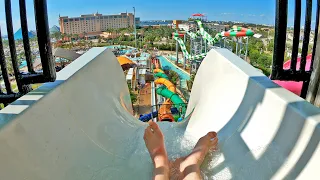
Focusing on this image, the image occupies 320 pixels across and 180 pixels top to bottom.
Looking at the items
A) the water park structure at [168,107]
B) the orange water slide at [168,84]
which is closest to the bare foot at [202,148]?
the water park structure at [168,107]

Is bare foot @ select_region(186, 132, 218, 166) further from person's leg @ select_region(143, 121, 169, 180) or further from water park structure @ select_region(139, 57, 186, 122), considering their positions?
water park structure @ select_region(139, 57, 186, 122)

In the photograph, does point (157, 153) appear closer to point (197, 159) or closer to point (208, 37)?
point (197, 159)

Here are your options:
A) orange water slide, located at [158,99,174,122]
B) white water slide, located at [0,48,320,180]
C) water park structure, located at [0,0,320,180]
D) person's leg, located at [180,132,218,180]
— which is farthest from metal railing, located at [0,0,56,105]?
orange water slide, located at [158,99,174,122]

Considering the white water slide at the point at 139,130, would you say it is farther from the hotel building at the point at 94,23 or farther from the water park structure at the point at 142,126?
the hotel building at the point at 94,23

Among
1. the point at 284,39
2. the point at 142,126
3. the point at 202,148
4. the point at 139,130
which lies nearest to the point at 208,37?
the point at 142,126

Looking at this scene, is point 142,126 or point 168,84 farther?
point 168,84
